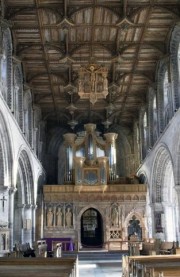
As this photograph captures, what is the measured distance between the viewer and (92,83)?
52.2 ft

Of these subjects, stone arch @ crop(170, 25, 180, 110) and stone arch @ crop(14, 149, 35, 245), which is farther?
stone arch @ crop(14, 149, 35, 245)

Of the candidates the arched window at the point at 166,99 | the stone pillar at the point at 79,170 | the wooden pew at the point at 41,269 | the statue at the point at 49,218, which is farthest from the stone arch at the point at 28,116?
the wooden pew at the point at 41,269

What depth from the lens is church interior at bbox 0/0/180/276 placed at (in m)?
17.4

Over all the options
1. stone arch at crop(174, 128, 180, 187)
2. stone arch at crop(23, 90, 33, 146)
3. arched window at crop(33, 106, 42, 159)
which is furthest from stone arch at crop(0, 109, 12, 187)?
arched window at crop(33, 106, 42, 159)

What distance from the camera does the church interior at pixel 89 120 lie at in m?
17.4

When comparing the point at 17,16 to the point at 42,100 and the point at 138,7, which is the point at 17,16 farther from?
the point at 42,100

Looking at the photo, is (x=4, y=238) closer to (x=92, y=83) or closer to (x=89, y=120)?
(x=92, y=83)

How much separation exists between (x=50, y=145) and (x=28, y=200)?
25.0 ft

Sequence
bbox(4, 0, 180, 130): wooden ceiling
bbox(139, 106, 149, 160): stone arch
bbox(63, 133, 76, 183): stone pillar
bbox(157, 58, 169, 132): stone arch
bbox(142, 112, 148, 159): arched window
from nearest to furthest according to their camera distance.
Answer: bbox(4, 0, 180, 130): wooden ceiling → bbox(157, 58, 169, 132): stone arch → bbox(142, 112, 148, 159): arched window → bbox(139, 106, 149, 160): stone arch → bbox(63, 133, 76, 183): stone pillar

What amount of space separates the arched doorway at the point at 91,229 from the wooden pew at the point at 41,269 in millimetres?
19792

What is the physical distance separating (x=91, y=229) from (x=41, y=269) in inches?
847

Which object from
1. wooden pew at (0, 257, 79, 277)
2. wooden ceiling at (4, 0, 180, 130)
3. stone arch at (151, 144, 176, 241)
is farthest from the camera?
stone arch at (151, 144, 176, 241)

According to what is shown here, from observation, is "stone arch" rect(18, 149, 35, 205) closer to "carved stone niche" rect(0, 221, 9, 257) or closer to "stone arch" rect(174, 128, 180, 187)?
"carved stone niche" rect(0, 221, 9, 257)

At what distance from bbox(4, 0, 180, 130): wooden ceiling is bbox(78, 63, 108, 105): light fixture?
2308 mm
